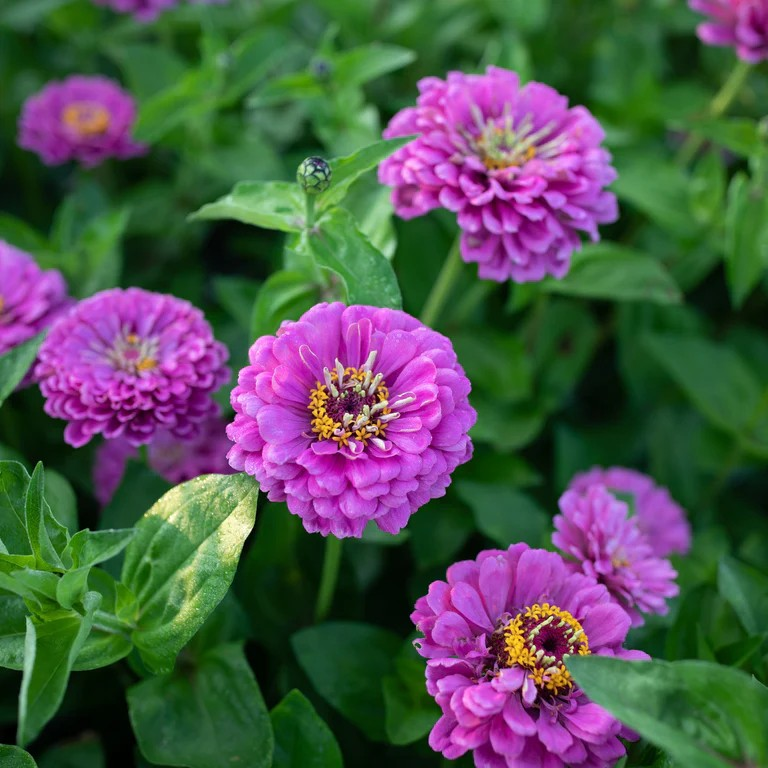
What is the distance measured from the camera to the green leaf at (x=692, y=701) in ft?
2.52

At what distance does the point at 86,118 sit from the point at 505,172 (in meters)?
1.08

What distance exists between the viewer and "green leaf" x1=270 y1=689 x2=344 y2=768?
101 centimetres

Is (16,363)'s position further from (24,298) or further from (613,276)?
(613,276)

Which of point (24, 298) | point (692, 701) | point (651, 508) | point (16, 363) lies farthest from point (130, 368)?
point (651, 508)

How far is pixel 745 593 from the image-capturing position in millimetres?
1172

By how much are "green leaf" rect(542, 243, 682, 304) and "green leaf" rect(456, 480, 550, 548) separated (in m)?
0.34

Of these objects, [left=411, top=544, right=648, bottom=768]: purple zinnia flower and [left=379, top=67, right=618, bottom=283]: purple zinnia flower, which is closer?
[left=411, top=544, right=648, bottom=768]: purple zinnia flower

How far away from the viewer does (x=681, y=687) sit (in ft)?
2.64

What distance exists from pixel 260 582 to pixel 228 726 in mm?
269

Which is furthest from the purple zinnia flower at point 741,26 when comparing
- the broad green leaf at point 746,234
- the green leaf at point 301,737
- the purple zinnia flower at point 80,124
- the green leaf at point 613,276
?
the green leaf at point 301,737

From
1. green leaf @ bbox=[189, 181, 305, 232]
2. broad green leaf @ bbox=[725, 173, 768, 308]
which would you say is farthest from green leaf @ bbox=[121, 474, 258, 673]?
broad green leaf @ bbox=[725, 173, 768, 308]

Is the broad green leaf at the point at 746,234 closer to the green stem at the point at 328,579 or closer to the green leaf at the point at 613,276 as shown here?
the green leaf at the point at 613,276

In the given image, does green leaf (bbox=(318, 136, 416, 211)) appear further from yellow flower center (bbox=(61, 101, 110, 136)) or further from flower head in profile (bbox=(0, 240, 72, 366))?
yellow flower center (bbox=(61, 101, 110, 136))

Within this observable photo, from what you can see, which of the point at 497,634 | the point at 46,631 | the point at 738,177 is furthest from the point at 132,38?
the point at 497,634
